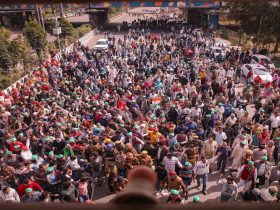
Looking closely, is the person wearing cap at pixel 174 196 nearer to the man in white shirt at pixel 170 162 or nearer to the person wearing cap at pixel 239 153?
→ the man in white shirt at pixel 170 162

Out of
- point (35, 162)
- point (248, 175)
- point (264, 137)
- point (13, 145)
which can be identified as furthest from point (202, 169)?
point (13, 145)

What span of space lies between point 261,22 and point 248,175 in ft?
80.2

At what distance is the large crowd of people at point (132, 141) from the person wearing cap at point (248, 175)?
23 mm

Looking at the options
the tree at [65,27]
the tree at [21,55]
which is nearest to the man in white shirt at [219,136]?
the tree at [21,55]

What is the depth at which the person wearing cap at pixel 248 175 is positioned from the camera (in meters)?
7.58

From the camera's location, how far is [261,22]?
28562mm

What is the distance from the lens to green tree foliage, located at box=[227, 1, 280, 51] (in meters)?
27.3

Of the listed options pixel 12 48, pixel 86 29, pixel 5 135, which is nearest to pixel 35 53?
pixel 12 48

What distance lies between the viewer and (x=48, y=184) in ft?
25.0

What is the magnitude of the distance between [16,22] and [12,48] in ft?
115

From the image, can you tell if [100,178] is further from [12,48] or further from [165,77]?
[12,48]

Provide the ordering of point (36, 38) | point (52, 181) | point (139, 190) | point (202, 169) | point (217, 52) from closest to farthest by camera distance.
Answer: point (139, 190)
point (52, 181)
point (202, 169)
point (217, 52)
point (36, 38)

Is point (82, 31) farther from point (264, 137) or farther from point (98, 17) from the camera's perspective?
point (264, 137)

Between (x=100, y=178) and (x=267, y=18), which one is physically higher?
(x=267, y=18)
